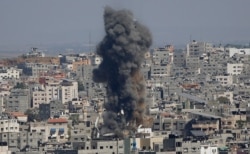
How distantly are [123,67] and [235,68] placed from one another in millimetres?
61016

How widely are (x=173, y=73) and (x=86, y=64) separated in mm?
8052

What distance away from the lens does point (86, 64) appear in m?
134

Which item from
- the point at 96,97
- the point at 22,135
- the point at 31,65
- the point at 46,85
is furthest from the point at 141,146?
the point at 31,65

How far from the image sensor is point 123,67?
6925cm

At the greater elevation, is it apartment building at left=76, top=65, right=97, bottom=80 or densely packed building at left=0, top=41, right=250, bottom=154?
apartment building at left=76, top=65, right=97, bottom=80

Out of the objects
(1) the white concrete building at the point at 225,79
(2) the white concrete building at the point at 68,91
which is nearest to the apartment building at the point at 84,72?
(1) the white concrete building at the point at 225,79

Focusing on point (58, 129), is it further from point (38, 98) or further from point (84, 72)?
point (84, 72)

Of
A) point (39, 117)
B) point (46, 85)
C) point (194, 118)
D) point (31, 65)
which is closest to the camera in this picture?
point (194, 118)

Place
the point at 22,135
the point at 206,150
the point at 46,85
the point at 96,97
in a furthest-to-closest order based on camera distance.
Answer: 1. the point at 46,85
2. the point at 96,97
3. the point at 22,135
4. the point at 206,150

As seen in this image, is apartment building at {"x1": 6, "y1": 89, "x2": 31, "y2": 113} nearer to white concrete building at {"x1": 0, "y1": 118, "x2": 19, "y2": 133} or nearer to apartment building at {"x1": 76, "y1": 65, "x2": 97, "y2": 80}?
white concrete building at {"x1": 0, "y1": 118, "x2": 19, "y2": 133}

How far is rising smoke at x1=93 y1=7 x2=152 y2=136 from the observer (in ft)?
221

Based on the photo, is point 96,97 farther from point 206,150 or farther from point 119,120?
point 206,150

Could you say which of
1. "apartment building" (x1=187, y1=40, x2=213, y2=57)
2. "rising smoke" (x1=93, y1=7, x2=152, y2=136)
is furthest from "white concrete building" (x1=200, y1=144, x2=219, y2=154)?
"apartment building" (x1=187, y1=40, x2=213, y2=57)

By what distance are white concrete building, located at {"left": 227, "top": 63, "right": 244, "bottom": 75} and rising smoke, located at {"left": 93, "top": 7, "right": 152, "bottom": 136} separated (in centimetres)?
5635
